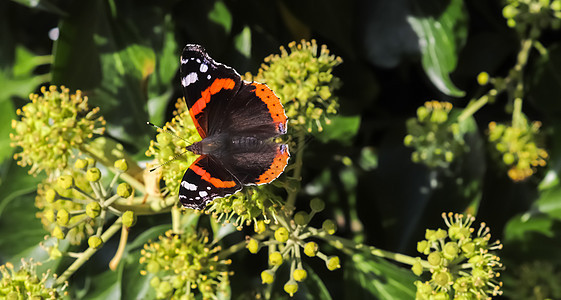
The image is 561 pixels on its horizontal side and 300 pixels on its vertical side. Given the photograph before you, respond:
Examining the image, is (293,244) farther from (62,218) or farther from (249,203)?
(62,218)

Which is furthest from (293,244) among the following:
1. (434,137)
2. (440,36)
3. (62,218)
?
(440,36)

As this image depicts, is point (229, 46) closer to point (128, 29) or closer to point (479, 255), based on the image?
point (128, 29)

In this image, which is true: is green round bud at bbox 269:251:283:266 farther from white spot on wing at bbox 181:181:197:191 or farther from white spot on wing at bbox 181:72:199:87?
white spot on wing at bbox 181:72:199:87

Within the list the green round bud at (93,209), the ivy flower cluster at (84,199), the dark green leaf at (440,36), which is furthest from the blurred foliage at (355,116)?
the green round bud at (93,209)

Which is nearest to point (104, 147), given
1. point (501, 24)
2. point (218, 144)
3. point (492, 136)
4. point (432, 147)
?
point (218, 144)

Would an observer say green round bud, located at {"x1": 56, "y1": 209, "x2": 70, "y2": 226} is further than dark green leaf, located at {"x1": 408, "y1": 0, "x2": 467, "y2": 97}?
No

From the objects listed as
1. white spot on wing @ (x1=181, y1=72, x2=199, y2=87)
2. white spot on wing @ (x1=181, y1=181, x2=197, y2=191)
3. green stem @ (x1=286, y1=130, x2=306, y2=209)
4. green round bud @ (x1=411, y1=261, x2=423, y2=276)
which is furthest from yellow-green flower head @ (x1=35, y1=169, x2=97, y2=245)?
green round bud @ (x1=411, y1=261, x2=423, y2=276)

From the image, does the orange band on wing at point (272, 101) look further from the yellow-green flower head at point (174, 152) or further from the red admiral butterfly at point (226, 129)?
the yellow-green flower head at point (174, 152)
